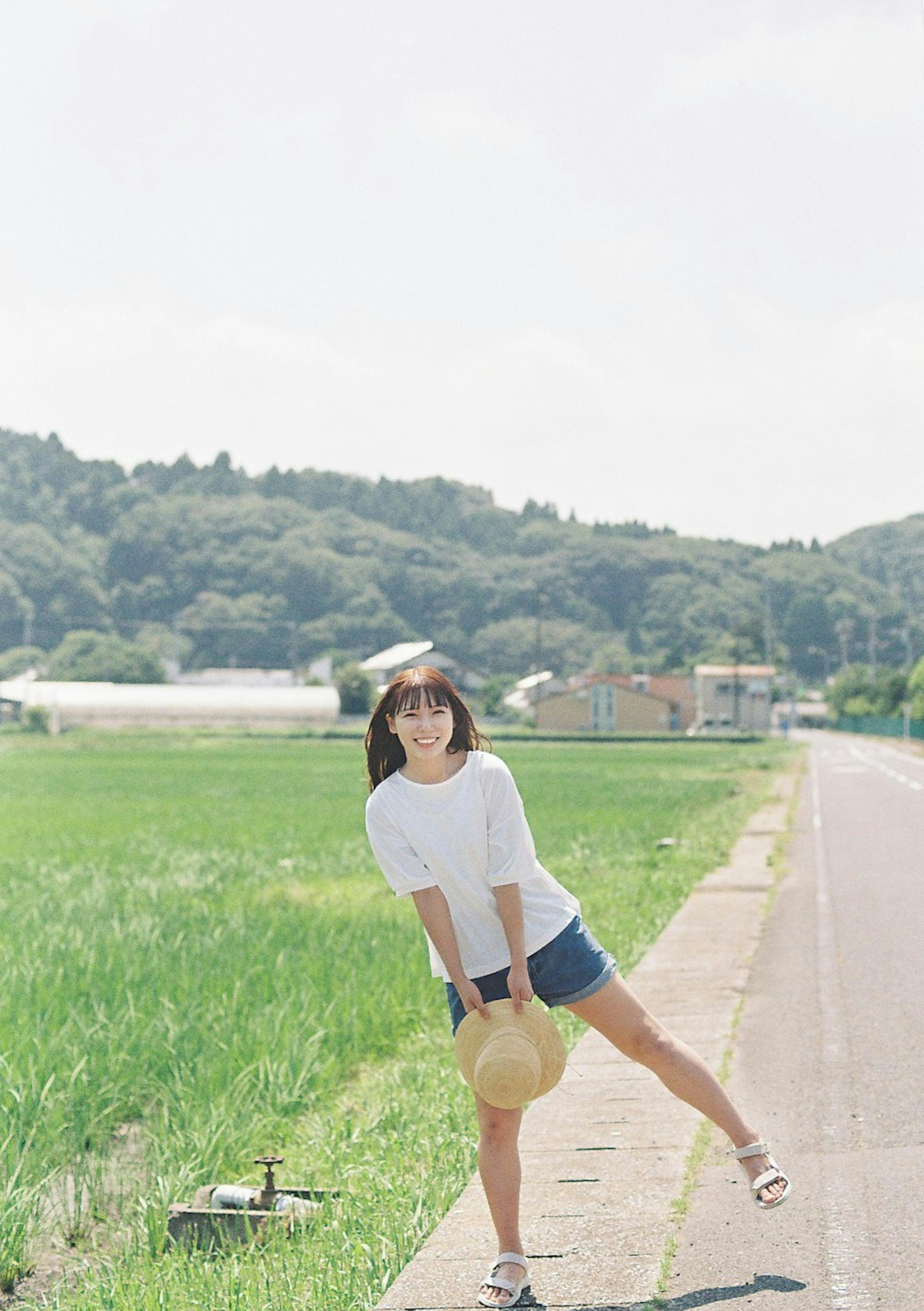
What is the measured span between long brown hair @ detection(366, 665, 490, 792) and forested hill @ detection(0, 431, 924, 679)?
26619 mm

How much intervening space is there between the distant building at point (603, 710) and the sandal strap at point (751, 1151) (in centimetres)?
8057

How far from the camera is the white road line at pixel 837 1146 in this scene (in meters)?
3.57

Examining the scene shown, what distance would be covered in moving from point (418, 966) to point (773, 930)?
3012mm

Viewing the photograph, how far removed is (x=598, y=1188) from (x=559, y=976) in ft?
3.90

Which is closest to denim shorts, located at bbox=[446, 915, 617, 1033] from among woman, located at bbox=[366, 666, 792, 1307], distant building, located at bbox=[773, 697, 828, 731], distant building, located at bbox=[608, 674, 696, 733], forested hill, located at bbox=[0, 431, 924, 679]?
woman, located at bbox=[366, 666, 792, 1307]

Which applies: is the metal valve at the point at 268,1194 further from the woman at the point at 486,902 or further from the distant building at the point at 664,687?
the distant building at the point at 664,687

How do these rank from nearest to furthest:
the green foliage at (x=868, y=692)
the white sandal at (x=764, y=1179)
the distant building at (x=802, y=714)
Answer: the white sandal at (x=764, y=1179) < the green foliage at (x=868, y=692) < the distant building at (x=802, y=714)

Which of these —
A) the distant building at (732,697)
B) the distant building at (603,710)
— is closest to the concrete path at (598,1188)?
the distant building at (603,710)

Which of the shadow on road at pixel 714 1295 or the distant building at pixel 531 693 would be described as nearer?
the shadow on road at pixel 714 1295

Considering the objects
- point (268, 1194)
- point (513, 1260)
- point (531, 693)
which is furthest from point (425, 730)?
point (531, 693)

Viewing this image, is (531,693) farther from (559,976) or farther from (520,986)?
(520,986)

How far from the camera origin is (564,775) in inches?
1528

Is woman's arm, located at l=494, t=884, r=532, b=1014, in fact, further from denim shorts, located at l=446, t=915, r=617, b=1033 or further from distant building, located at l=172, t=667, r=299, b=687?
distant building, located at l=172, t=667, r=299, b=687

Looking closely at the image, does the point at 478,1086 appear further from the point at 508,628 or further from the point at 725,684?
the point at 725,684
